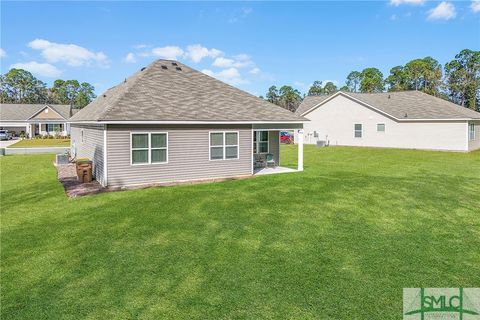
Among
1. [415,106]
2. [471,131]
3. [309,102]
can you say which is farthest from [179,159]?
[309,102]

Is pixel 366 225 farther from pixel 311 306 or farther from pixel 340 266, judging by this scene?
pixel 311 306

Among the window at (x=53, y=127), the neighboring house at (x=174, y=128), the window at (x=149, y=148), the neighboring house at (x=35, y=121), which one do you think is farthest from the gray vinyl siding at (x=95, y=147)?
the window at (x=53, y=127)

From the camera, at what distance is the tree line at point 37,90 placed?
9981 centimetres

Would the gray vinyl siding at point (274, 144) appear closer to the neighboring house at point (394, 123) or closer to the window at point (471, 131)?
the neighboring house at point (394, 123)

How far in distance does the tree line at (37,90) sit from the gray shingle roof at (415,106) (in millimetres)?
85961

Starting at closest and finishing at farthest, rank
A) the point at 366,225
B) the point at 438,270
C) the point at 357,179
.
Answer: the point at 438,270, the point at 366,225, the point at 357,179

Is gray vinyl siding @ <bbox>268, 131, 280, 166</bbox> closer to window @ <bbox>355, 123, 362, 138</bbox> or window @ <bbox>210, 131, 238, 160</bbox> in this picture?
window @ <bbox>210, 131, 238, 160</bbox>

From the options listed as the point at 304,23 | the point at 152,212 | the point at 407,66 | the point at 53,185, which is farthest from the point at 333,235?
the point at 407,66

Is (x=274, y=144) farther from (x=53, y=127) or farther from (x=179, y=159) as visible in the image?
(x=53, y=127)

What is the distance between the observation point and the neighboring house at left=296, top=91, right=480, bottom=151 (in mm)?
31719

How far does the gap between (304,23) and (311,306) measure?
2800 cm

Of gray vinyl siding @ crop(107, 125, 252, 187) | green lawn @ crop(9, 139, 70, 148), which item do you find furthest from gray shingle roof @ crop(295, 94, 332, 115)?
gray vinyl siding @ crop(107, 125, 252, 187)

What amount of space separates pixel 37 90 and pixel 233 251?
390 feet

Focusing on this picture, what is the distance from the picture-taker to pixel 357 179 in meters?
16.3
